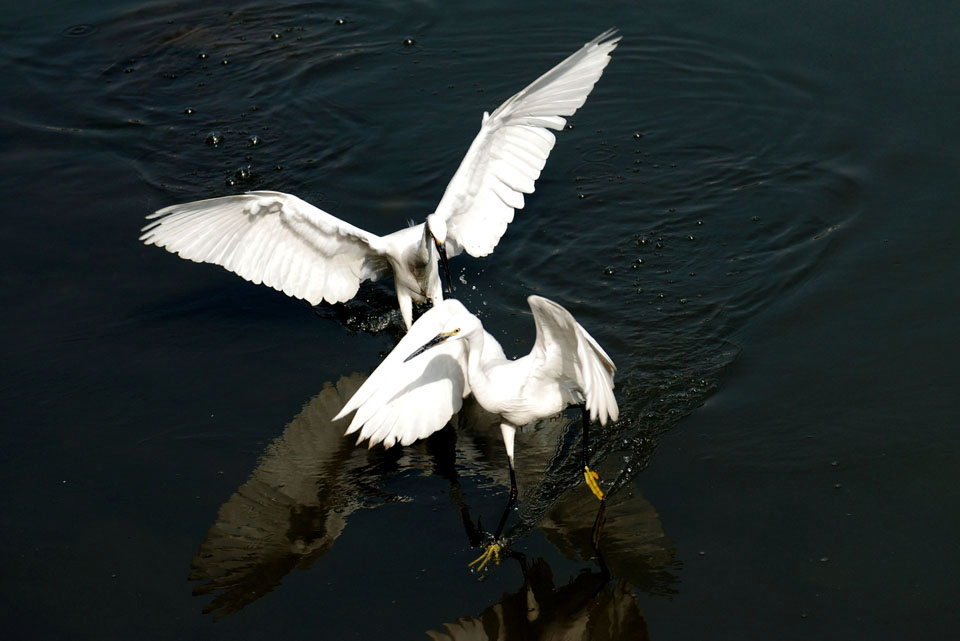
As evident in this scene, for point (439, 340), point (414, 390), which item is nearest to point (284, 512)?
point (414, 390)

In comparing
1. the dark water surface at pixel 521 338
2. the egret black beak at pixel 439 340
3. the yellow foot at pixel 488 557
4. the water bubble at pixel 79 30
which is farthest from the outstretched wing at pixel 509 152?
the water bubble at pixel 79 30

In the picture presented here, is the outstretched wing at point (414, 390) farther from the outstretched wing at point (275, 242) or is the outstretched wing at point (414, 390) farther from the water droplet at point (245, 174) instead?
the water droplet at point (245, 174)

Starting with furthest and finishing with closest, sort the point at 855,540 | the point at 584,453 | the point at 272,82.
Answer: the point at 272,82 → the point at 584,453 → the point at 855,540

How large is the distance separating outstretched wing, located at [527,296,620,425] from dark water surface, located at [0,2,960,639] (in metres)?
0.83

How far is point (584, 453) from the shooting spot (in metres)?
5.32

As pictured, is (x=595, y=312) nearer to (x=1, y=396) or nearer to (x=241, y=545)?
(x=241, y=545)

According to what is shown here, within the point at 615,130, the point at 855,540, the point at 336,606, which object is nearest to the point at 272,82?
the point at 615,130

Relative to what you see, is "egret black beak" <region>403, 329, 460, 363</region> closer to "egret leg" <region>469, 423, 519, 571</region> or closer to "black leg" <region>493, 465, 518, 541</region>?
"egret leg" <region>469, 423, 519, 571</region>

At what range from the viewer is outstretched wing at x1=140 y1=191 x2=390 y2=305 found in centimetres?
654

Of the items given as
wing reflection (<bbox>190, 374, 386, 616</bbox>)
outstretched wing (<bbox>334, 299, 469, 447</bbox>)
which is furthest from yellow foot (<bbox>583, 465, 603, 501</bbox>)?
wing reflection (<bbox>190, 374, 386, 616</bbox>)

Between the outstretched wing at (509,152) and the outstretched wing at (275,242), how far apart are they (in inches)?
24.0

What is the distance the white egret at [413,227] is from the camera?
656cm

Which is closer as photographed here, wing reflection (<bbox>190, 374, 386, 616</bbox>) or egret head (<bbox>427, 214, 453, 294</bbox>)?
wing reflection (<bbox>190, 374, 386, 616</bbox>)

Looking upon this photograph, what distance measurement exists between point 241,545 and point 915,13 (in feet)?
25.3
